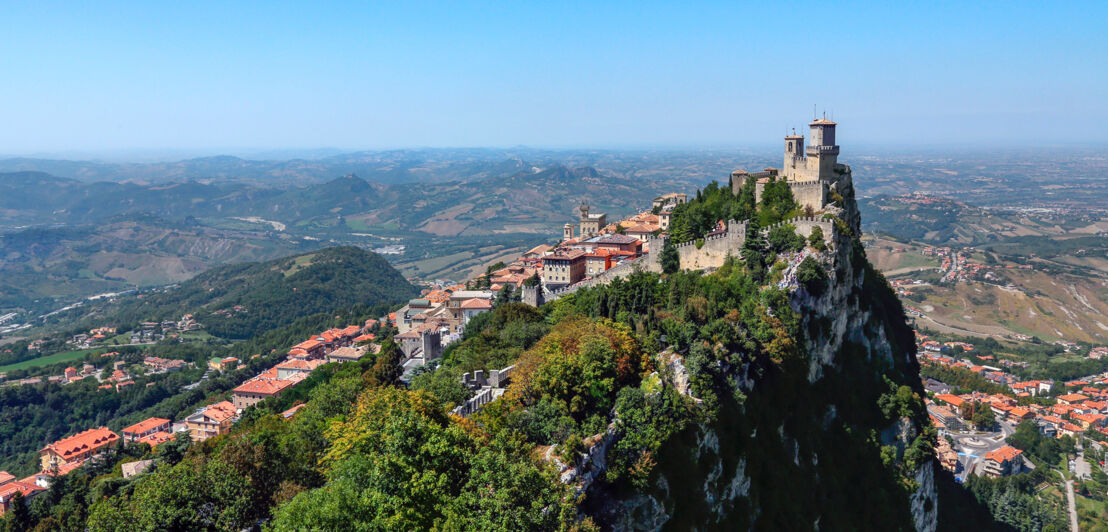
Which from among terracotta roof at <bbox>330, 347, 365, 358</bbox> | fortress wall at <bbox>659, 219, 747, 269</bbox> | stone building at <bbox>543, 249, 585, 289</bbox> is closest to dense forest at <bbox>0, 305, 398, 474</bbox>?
terracotta roof at <bbox>330, 347, 365, 358</bbox>

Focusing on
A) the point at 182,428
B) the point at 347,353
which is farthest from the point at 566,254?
the point at 182,428

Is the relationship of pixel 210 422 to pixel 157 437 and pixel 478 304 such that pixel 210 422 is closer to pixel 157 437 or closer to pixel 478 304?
pixel 157 437

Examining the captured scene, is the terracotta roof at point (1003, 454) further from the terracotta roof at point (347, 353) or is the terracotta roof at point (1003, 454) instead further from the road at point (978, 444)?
the terracotta roof at point (347, 353)

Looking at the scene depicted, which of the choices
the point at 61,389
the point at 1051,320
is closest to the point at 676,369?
the point at 61,389

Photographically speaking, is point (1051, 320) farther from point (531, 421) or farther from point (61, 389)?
point (61, 389)

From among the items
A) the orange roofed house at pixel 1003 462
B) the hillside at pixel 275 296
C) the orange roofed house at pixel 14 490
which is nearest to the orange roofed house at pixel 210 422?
the orange roofed house at pixel 14 490

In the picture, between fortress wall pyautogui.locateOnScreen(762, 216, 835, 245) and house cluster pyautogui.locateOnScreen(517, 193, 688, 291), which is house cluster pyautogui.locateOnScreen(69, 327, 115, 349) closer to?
house cluster pyautogui.locateOnScreen(517, 193, 688, 291)
